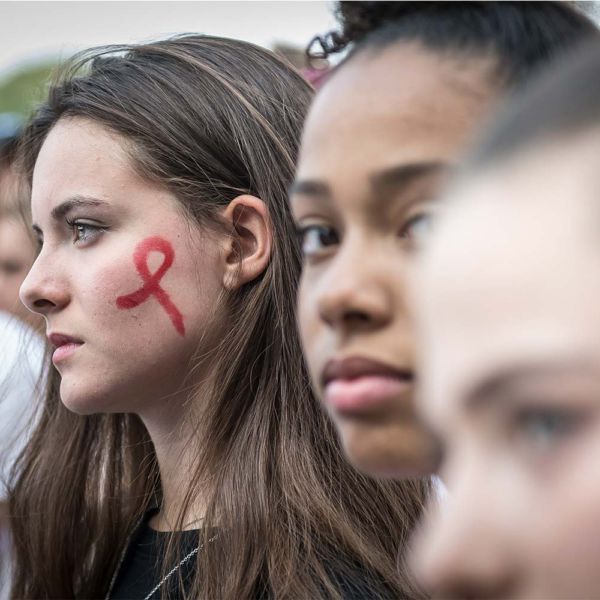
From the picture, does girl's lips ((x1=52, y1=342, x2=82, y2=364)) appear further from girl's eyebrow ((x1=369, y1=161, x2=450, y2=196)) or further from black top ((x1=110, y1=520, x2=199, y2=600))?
girl's eyebrow ((x1=369, y1=161, x2=450, y2=196))

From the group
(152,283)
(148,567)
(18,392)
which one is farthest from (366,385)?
(18,392)

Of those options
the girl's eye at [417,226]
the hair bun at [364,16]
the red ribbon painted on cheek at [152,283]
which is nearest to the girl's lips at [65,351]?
the red ribbon painted on cheek at [152,283]

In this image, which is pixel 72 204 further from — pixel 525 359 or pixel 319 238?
pixel 525 359

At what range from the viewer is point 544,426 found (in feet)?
2.06

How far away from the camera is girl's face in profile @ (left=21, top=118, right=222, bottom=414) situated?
1.97 meters

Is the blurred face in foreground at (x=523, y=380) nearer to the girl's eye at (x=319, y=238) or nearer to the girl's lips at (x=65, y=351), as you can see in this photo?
the girl's eye at (x=319, y=238)

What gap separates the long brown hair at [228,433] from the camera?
1849mm

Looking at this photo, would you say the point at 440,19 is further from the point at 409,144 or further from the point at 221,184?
the point at 221,184

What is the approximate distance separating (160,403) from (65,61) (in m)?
0.87

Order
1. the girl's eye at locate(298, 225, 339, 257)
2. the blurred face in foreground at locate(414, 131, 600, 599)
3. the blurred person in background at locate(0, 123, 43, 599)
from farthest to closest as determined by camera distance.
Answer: the blurred person in background at locate(0, 123, 43, 599) < the girl's eye at locate(298, 225, 339, 257) < the blurred face in foreground at locate(414, 131, 600, 599)

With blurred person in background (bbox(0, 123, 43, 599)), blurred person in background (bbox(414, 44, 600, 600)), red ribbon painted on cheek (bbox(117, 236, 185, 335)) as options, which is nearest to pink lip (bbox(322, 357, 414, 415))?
blurred person in background (bbox(414, 44, 600, 600))

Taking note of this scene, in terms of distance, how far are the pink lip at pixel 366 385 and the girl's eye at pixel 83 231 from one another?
114cm

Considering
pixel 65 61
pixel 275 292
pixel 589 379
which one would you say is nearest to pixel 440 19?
pixel 589 379

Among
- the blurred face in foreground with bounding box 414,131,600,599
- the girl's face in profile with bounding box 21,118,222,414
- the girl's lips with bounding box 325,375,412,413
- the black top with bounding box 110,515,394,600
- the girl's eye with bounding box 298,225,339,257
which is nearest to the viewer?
the blurred face in foreground with bounding box 414,131,600,599
